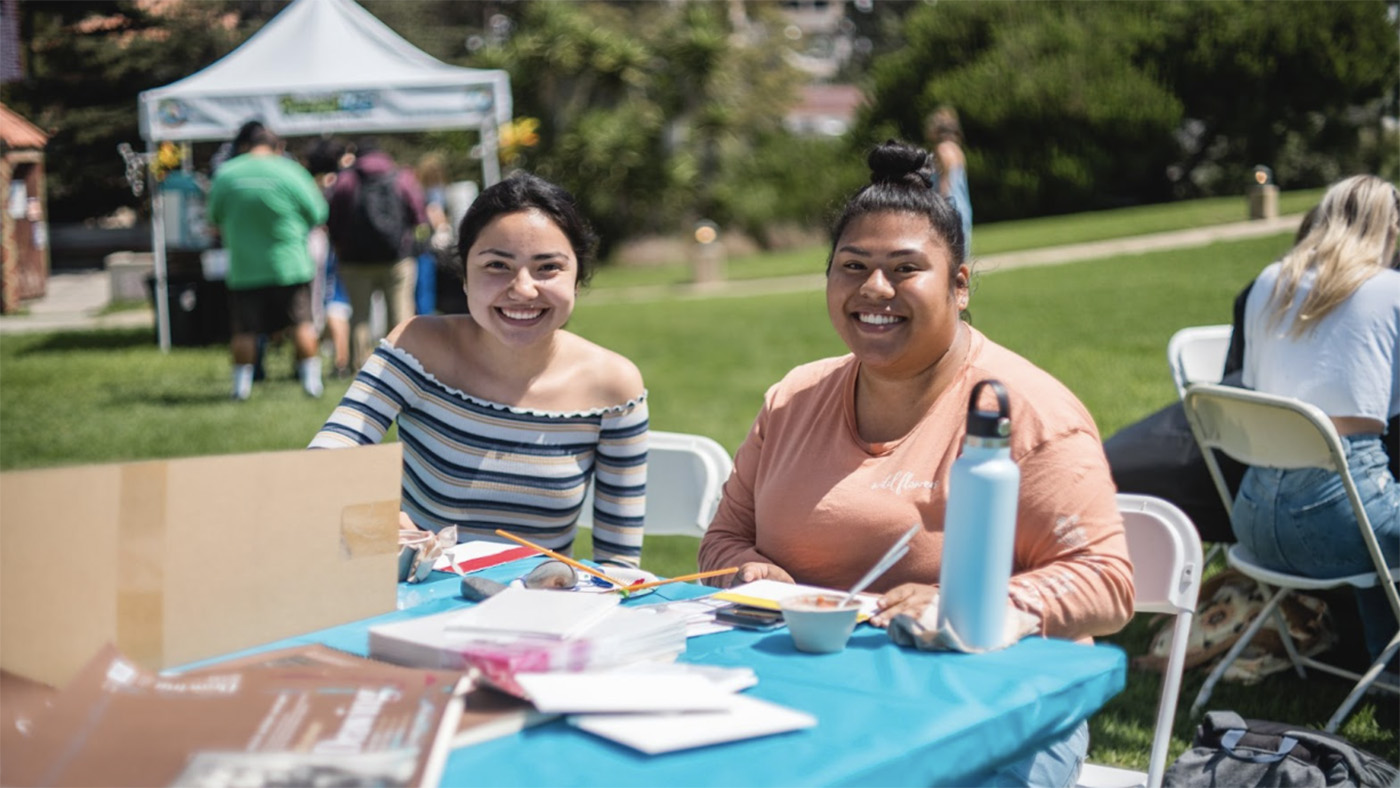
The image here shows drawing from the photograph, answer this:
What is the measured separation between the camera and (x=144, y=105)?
439 inches

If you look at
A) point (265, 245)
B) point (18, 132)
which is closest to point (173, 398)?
point (265, 245)

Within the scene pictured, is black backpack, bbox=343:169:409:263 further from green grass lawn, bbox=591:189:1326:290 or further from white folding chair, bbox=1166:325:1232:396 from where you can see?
green grass lawn, bbox=591:189:1326:290

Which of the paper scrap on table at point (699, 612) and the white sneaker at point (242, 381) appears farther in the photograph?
the white sneaker at point (242, 381)

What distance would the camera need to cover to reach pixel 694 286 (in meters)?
18.2

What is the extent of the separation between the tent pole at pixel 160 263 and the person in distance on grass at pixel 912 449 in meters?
10.9

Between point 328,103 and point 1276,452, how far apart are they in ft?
31.5

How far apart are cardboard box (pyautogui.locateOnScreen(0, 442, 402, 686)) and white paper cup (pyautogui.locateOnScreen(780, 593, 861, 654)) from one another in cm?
54

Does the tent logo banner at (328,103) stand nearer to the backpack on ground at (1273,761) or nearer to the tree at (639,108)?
the backpack on ground at (1273,761)

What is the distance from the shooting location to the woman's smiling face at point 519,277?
2.74 m

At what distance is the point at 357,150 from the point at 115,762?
1016cm

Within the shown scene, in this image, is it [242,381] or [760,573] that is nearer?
[760,573]

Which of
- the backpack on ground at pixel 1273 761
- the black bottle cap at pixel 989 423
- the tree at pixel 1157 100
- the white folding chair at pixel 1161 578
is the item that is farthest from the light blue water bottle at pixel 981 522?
the tree at pixel 1157 100

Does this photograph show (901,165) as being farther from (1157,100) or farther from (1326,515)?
(1157,100)

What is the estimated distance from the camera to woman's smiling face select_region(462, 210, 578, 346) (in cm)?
274
